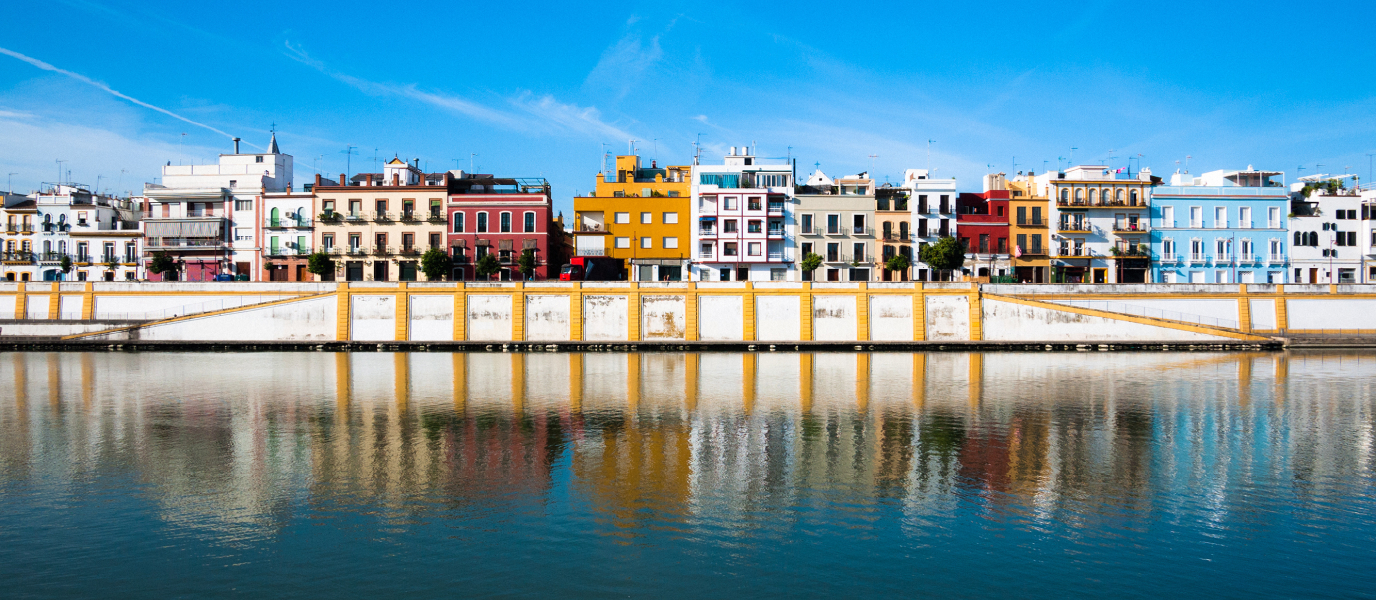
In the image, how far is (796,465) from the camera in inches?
798

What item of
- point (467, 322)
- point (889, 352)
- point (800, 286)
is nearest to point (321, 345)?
point (467, 322)

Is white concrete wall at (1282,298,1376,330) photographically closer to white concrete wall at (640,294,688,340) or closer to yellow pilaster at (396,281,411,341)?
white concrete wall at (640,294,688,340)

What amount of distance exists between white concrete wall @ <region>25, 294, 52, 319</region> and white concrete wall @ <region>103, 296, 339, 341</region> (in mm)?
6061

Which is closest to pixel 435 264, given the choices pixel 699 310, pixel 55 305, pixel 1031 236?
pixel 699 310

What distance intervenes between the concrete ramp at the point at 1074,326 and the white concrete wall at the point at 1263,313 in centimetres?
155

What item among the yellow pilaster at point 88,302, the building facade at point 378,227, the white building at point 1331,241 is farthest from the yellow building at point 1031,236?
the yellow pilaster at point 88,302

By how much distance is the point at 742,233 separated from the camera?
68.8 meters

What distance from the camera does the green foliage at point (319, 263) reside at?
6456 centimetres

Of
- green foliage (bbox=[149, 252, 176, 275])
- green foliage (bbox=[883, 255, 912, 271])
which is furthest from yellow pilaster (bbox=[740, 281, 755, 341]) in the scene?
green foliage (bbox=[149, 252, 176, 275])

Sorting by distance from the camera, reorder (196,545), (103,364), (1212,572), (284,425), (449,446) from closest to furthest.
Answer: (1212,572)
(196,545)
(449,446)
(284,425)
(103,364)

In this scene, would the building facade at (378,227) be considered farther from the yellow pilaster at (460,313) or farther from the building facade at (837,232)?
the building facade at (837,232)

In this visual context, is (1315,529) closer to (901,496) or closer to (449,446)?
(901,496)

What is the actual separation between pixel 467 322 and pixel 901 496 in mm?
43114

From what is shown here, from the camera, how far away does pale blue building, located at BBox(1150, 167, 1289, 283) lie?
227 ft
